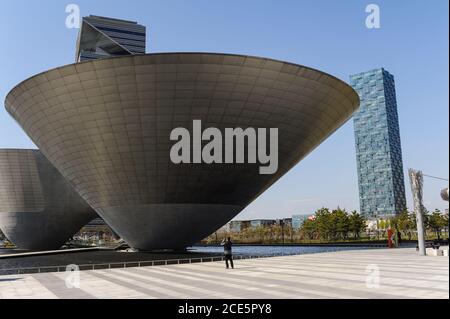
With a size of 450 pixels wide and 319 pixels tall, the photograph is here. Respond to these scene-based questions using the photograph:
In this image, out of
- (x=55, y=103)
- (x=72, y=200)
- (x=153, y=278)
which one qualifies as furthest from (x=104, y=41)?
(x=153, y=278)

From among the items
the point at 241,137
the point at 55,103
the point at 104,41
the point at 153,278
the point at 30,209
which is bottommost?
the point at 153,278

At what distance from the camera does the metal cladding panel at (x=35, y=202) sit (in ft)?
200

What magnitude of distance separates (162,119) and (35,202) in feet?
143

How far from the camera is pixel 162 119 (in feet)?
94.1

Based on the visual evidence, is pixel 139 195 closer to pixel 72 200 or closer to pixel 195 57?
pixel 195 57

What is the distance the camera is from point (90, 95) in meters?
28.0

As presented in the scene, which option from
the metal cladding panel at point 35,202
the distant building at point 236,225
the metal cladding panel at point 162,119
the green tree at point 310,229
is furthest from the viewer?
the distant building at point 236,225

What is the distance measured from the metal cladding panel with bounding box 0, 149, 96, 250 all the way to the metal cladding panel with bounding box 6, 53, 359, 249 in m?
28.9

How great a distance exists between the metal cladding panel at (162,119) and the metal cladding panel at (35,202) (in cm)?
2891

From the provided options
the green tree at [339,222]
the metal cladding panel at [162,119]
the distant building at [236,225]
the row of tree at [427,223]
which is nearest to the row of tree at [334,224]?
the green tree at [339,222]

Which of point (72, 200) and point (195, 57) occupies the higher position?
point (195, 57)

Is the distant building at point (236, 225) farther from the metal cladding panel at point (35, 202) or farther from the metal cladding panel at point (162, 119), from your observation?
the metal cladding panel at point (162, 119)
